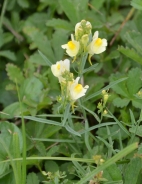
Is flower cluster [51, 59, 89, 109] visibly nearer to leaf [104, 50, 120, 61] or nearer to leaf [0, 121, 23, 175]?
leaf [0, 121, 23, 175]

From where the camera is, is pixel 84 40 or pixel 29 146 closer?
pixel 84 40

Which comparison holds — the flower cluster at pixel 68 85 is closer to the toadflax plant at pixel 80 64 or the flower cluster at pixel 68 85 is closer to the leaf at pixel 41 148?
the toadflax plant at pixel 80 64

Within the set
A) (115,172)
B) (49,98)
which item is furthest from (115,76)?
(115,172)

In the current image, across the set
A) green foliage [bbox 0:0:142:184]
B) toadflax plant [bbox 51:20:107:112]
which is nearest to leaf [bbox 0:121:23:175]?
green foliage [bbox 0:0:142:184]

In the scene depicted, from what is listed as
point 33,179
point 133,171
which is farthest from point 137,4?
point 33,179

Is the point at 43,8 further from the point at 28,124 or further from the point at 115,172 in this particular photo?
the point at 115,172
